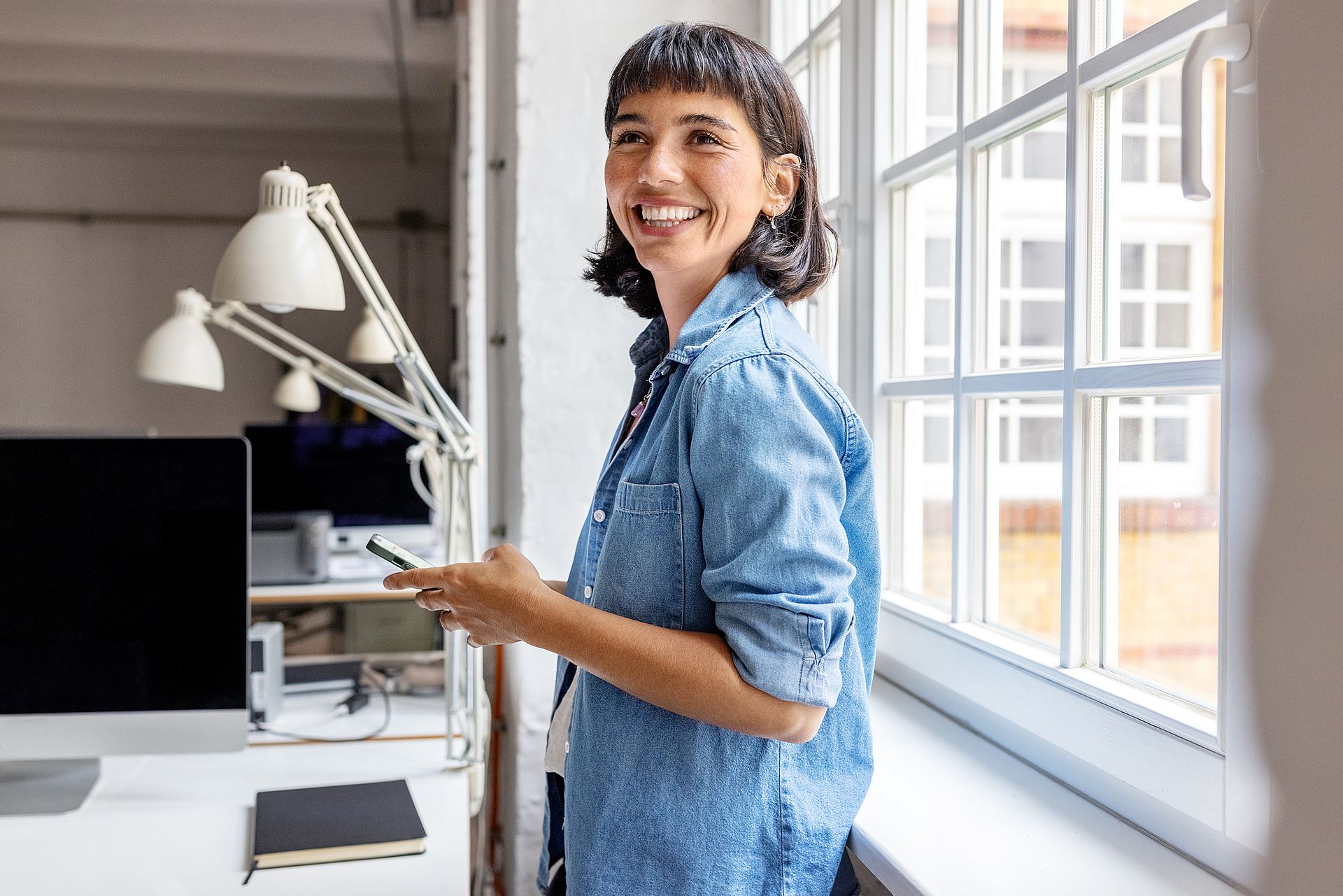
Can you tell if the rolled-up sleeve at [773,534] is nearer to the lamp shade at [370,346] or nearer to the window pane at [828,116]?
the window pane at [828,116]

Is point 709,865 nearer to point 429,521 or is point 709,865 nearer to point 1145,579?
point 1145,579

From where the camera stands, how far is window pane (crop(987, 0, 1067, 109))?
1087mm

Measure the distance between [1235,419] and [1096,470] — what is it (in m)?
0.42

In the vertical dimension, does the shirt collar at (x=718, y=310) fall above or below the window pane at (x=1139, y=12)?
below

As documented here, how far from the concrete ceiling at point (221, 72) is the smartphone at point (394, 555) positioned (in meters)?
3.94

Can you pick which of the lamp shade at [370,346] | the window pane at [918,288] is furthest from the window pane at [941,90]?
the lamp shade at [370,346]

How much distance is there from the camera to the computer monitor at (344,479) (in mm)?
3180

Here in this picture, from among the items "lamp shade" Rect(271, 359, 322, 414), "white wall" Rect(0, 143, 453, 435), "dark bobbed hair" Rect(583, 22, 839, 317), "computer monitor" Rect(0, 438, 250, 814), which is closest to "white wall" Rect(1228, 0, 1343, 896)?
"dark bobbed hair" Rect(583, 22, 839, 317)

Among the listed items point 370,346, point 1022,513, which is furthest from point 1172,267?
point 370,346

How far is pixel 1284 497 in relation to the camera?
32 cm

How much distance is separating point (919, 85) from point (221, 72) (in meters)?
4.86

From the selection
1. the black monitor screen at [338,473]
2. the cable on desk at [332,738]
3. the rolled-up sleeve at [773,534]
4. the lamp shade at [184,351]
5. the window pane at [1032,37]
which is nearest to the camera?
the rolled-up sleeve at [773,534]

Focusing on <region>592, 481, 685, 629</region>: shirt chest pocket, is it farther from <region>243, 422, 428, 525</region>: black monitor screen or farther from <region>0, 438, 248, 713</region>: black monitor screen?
<region>243, 422, 428, 525</region>: black monitor screen

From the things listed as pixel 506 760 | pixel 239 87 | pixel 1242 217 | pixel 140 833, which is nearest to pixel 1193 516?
pixel 1242 217
